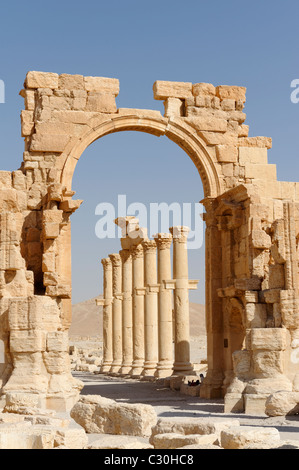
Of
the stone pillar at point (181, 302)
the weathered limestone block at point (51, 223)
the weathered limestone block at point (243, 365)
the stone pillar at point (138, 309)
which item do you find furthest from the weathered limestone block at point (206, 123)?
the stone pillar at point (138, 309)

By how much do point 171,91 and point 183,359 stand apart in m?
8.57

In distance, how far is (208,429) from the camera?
8648mm

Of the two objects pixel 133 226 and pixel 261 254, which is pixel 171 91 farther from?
pixel 133 226

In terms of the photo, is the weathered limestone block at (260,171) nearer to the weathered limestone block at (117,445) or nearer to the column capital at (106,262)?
the weathered limestone block at (117,445)

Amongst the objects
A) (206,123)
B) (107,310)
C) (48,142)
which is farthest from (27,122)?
(107,310)

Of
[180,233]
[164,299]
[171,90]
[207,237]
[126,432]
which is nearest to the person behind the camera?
[126,432]

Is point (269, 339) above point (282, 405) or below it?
above

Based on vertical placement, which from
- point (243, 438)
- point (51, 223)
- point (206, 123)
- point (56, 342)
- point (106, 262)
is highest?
point (206, 123)

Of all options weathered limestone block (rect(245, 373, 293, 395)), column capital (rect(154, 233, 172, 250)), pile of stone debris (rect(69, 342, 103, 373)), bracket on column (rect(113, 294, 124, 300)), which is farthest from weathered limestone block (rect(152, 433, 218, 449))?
pile of stone debris (rect(69, 342, 103, 373))

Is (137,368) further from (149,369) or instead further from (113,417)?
(113,417)

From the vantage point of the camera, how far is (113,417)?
32.7 ft

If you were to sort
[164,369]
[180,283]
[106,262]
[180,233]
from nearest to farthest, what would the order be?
[180,283], [164,369], [180,233], [106,262]

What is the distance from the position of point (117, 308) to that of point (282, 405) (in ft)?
58.0

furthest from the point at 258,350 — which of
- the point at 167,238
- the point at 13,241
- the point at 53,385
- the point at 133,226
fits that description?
the point at 133,226
